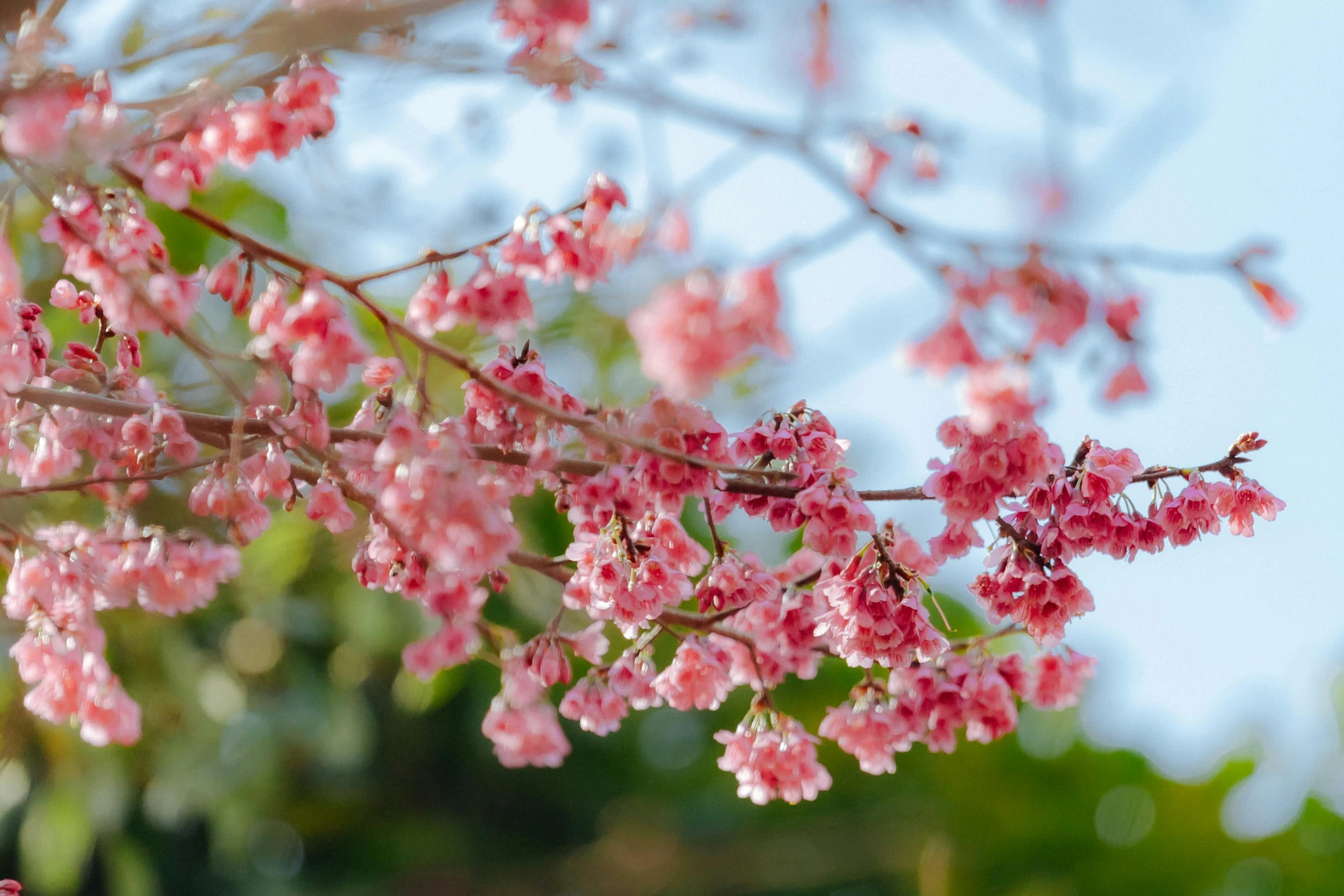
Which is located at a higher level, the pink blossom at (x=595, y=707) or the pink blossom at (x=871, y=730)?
the pink blossom at (x=871, y=730)

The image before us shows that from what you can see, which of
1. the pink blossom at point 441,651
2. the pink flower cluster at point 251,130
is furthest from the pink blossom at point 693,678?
the pink flower cluster at point 251,130

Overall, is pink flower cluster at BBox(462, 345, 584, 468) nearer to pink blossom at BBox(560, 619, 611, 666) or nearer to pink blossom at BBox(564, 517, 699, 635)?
pink blossom at BBox(564, 517, 699, 635)

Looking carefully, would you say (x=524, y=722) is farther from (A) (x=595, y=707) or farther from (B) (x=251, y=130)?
(B) (x=251, y=130)

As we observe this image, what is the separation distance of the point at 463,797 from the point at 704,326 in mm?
8183

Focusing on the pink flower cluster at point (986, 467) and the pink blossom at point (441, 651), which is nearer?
the pink flower cluster at point (986, 467)

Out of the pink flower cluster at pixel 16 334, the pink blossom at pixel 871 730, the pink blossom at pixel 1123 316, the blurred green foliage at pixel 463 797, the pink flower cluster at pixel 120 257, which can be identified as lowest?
the blurred green foliage at pixel 463 797

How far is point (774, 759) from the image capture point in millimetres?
1759

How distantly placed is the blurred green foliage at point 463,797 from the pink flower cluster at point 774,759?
361 centimetres

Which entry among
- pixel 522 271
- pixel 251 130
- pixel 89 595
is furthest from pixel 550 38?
pixel 89 595

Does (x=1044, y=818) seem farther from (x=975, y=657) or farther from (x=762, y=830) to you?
(x=975, y=657)

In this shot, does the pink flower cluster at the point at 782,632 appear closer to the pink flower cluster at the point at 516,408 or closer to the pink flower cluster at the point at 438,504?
the pink flower cluster at the point at 516,408

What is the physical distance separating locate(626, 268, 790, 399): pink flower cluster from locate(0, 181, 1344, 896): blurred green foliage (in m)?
4.20

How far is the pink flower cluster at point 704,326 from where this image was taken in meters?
1.04

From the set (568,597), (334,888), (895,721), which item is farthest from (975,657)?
(334,888)
